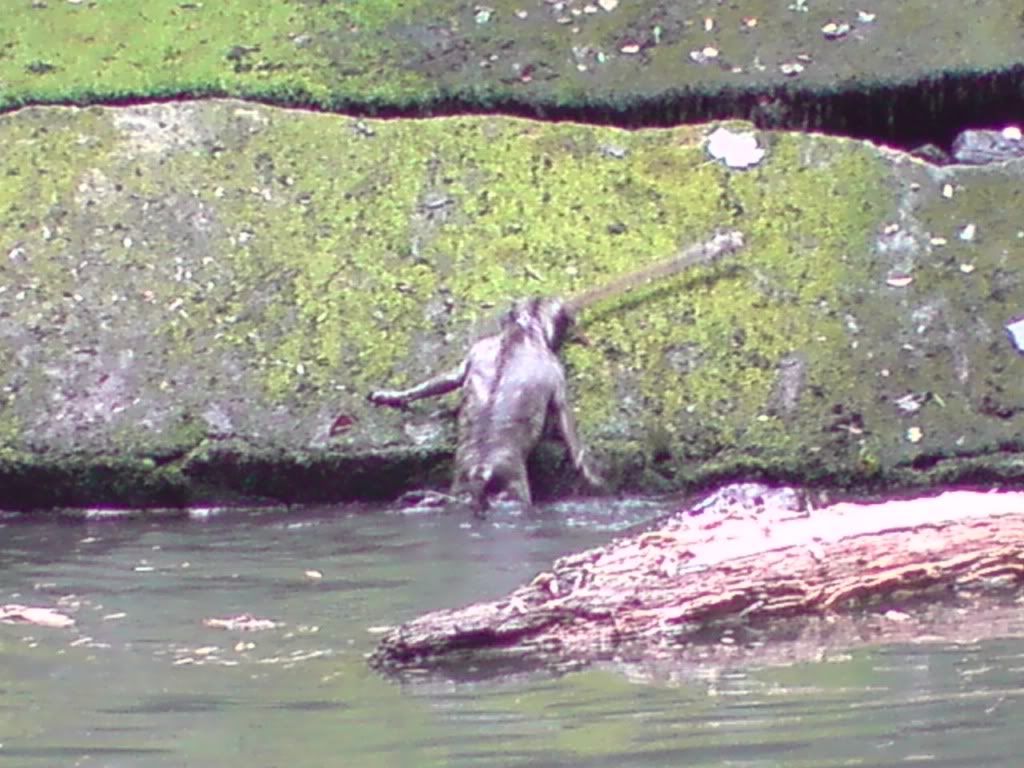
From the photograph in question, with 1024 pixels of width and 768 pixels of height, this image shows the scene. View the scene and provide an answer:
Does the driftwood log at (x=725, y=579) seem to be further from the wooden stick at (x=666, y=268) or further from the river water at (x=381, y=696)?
the wooden stick at (x=666, y=268)

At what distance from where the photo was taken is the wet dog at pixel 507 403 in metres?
6.95

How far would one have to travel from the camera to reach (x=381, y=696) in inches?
168

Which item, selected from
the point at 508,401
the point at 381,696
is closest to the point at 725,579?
the point at 381,696

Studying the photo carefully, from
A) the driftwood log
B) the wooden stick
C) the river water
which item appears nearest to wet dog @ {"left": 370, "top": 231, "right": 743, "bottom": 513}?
the wooden stick

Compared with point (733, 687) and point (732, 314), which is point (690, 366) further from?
point (733, 687)

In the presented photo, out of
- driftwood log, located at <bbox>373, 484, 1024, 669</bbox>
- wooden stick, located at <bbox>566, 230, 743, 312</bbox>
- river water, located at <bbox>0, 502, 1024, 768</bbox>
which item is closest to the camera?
river water, located at <bbox>0, 502, 1024, 768</bbox>

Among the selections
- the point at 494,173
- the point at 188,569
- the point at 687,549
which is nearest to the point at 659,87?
the point at 494,173

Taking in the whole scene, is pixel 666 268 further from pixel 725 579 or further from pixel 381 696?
pixel 381 696

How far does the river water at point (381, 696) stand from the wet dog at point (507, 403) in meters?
1.02

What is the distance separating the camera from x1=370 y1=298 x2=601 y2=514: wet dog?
22.8 feet

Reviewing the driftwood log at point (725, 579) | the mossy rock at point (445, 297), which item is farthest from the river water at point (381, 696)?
the mossy rock at point (445, 297)

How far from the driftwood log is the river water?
0.57 feet

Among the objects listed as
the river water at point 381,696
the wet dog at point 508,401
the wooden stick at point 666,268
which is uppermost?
the wooden stick at point 666,268

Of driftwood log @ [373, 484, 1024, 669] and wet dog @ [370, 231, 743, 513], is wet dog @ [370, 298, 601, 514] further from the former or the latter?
driftwood log @ [373, 484, 1024, 669]
